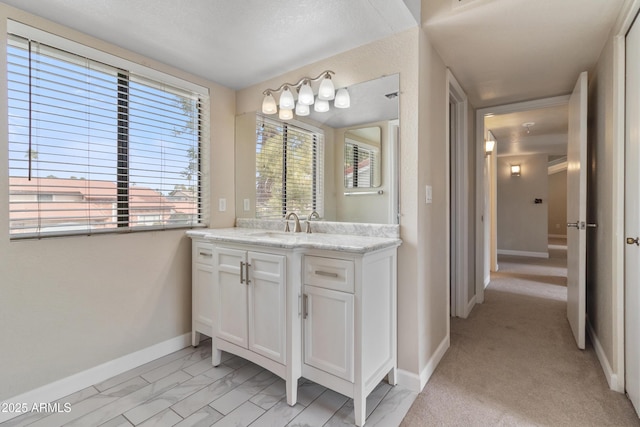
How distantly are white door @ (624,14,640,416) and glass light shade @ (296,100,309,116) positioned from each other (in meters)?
1.89

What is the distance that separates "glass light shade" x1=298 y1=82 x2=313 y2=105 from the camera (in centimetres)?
231


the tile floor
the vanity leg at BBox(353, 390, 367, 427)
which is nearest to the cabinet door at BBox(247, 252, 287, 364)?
the tile floor

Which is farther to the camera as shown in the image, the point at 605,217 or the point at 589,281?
the point at 589,281

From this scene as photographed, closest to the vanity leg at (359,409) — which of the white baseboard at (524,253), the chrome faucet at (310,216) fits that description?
the chrome faucet at (310,216)

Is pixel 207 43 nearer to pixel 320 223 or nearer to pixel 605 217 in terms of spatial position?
pixel 320 223

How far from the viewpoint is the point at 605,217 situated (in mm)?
2090

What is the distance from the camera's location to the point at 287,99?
7.98ft

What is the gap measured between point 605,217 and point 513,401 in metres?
1.36

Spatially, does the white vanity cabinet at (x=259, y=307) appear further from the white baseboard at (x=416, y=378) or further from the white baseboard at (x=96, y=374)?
the white baseboard at (x=416, y=378)

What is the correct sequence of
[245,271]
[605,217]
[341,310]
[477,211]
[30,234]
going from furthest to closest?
1. [477,211]
2. [605,217]
3. [245,271]
4. [30,234]
5. [341,310]

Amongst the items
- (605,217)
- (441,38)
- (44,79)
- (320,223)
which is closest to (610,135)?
(605,217)

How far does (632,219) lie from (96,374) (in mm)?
3254

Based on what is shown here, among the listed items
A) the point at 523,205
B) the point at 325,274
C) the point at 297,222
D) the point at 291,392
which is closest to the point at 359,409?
the point at 291,392

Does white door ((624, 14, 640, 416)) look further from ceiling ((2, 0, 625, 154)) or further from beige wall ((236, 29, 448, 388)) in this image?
beige wall ((236, 29, 448, 388))
